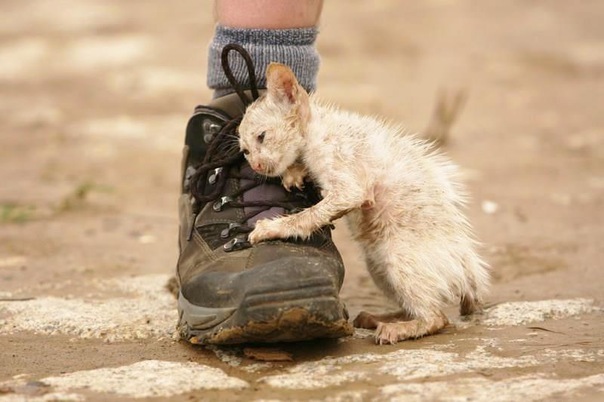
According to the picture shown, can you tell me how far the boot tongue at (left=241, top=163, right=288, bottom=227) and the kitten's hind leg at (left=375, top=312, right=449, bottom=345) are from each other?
538 millimetres

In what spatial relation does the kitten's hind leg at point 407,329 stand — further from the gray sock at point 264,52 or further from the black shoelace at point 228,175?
the gray sock at point 264,52

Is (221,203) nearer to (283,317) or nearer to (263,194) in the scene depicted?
(263,194)

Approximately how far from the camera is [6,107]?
868 centimetres

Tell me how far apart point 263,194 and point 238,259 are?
34 centimetres

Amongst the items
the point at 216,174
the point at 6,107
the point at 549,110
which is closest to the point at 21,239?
the point at 216,174

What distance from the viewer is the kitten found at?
10.5 feet

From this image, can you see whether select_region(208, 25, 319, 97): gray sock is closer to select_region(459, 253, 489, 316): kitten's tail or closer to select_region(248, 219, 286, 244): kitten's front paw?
select_region(248, 219, 286, 244): kitten's front paw

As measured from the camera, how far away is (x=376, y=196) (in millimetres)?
3334

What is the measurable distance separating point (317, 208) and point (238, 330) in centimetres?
55

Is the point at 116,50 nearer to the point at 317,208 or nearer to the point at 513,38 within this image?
the point at 513,38

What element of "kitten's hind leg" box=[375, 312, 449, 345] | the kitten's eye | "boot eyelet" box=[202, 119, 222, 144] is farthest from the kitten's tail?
"boot eyelet" box=[202, 119, 222, 144]

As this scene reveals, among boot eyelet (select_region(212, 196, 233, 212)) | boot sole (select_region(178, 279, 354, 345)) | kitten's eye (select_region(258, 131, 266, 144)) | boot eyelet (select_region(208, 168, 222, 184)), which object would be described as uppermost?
kitten's eye (select_region(258, 131, 266, 144))

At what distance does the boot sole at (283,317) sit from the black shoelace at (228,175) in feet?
1.43

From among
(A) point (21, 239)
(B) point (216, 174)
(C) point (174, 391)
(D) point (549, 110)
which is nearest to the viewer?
(C) point (174, 391)
